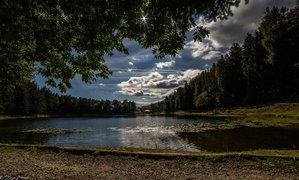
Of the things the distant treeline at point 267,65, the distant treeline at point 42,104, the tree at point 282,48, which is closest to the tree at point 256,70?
the distant treeline at point 267,65

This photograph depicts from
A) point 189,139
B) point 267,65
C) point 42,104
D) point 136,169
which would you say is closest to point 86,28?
point 136,169

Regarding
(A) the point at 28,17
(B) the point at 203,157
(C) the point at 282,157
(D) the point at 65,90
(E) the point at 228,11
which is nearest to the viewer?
(E) the point at 228,11

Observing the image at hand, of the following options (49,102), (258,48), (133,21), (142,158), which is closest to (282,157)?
(142,158)

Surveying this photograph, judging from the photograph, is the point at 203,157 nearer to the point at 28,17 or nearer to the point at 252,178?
the point at 252,178

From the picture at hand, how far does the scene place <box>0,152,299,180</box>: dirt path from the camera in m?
5.11

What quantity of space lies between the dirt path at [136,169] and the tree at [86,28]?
4.03m

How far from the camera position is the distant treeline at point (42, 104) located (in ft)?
215

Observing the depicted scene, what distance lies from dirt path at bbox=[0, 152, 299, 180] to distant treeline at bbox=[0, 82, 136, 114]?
89.8ft

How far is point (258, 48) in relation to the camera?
49.9m

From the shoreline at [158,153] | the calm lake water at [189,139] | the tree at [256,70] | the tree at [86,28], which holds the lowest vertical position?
the calm lake water at [189,139]

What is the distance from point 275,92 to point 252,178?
58626mm

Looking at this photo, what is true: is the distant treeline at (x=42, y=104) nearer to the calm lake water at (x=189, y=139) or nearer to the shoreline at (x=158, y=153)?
the calm lake water at (x=189, y=139)

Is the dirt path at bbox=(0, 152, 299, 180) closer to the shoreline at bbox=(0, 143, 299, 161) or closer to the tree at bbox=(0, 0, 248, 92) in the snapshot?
the shoreline at bbox=(0, 143, 299, 161)

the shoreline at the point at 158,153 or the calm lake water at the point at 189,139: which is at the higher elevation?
the shoreline at the point at 158,153
